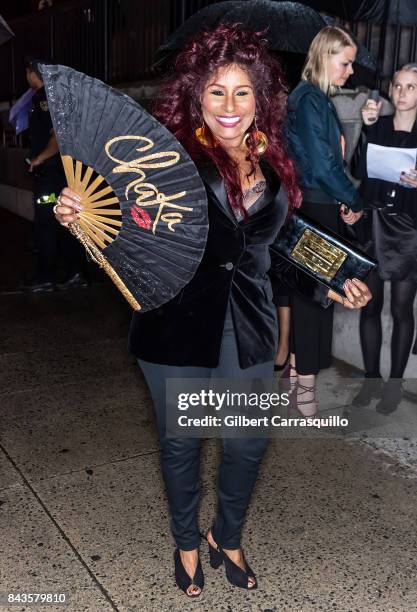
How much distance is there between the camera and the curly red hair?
96.3 inches

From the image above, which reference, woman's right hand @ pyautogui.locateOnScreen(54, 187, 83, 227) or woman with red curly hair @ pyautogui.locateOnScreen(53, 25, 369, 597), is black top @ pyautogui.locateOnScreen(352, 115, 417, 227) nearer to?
woman with red curly hair @ pyautogui.locateOnScreen(53, 25, 369, 597)

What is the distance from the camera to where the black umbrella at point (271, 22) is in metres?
5.02

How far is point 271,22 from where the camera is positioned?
5.11m

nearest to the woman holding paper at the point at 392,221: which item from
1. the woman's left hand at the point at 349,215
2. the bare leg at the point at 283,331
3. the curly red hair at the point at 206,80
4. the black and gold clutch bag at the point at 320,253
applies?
the woman's left hand at the point at 349,215

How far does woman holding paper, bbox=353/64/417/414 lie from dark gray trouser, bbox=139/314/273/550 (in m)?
1.99

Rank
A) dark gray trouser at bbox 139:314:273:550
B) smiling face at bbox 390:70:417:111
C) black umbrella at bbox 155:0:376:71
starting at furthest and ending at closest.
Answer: black umbrella at bbox 155:0:376:71, smiling face at bbox 390:70:417:111, dark gray trouser at bbox 139:314:273:550

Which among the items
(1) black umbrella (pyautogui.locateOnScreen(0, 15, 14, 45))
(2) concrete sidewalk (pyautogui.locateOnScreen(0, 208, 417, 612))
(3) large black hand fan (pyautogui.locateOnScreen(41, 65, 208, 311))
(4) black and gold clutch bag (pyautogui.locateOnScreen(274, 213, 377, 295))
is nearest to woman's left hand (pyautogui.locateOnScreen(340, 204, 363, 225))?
(2) concrete sidewalk (pyautogui.locateOnScreen(0, 208, 417, 612))

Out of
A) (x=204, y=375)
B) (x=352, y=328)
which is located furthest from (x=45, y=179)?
(x=204, y=375)

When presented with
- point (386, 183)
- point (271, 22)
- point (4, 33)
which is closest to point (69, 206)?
point (386, 183)

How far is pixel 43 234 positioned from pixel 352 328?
11.2 feet

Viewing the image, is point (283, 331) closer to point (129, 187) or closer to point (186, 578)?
point (186, 578)

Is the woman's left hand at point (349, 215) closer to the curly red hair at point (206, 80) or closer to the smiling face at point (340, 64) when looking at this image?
the smiling face at point (340, 64)

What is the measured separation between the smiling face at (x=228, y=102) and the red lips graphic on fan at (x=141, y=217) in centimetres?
45

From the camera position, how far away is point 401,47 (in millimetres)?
→ 5348
